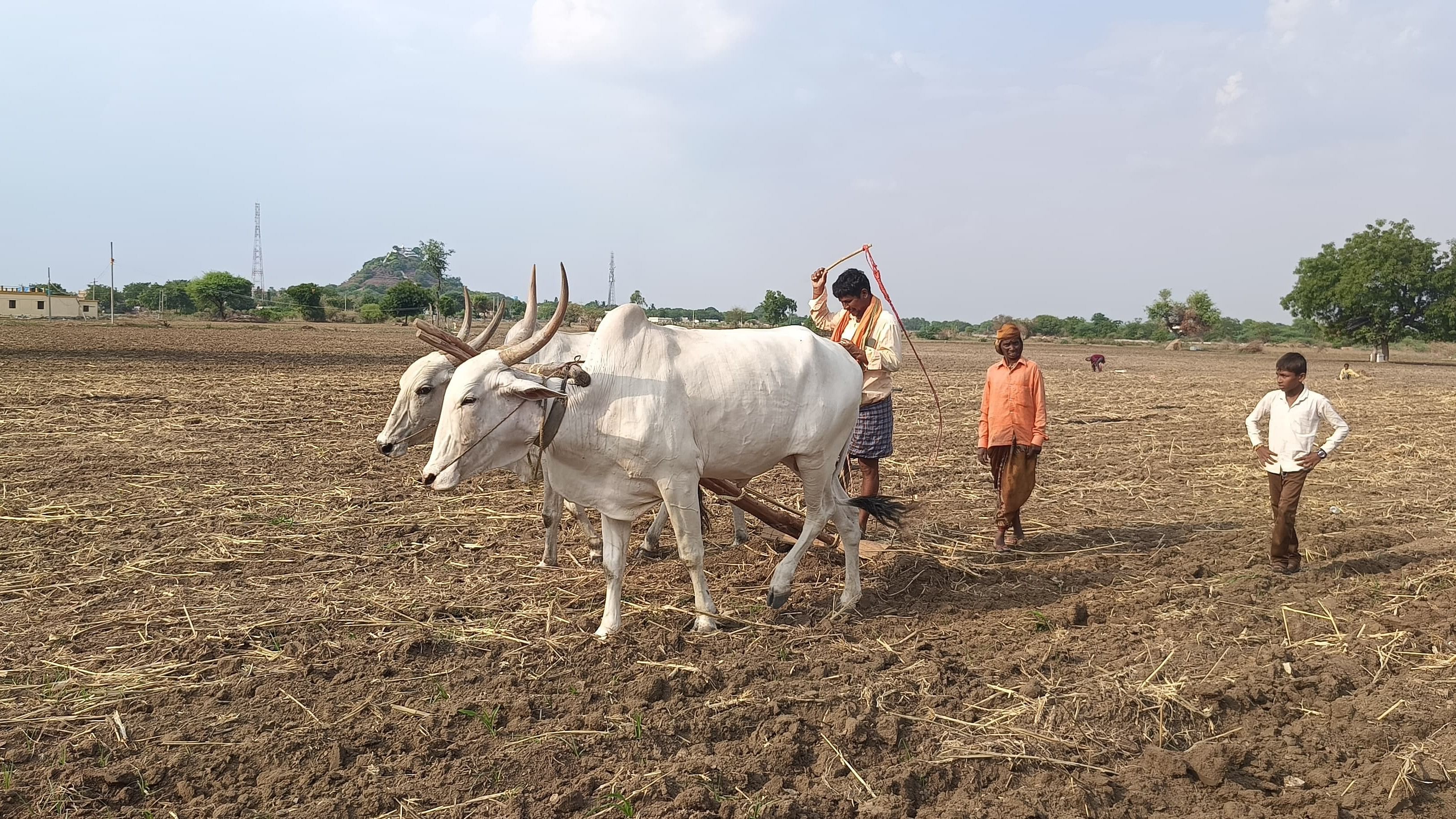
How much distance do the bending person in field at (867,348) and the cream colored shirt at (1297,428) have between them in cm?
237

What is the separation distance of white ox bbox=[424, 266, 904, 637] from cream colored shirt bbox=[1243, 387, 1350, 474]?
9.69 feet

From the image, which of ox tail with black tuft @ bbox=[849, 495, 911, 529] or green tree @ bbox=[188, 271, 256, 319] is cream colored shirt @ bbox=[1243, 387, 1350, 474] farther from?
green tree @ bbox=[188, 271, 256, 319]

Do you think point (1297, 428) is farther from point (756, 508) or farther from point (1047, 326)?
point (1047, 326)

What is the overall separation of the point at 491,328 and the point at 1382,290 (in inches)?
1802

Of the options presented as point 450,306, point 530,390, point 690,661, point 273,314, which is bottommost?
point 690,661

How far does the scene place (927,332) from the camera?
241 ft

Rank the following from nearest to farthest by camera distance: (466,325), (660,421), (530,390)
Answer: (530,390)
(660,421)
(466,325)

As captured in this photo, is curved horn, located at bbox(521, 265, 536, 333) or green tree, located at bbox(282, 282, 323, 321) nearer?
curved horn, located at bbox(521, 265, 536, 333)

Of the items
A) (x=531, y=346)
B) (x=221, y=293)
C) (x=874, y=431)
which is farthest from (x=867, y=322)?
(x=221, y=293)

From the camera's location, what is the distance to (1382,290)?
129 ft

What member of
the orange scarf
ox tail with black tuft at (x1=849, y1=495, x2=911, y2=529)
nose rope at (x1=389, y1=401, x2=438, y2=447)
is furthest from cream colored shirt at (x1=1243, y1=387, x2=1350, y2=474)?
nose rope at (x1=389, y1=401, x2=438, y2=447)

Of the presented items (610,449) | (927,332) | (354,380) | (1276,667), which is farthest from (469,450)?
(927,332)

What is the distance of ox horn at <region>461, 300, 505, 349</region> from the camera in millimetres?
5639

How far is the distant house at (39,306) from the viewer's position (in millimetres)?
65688
